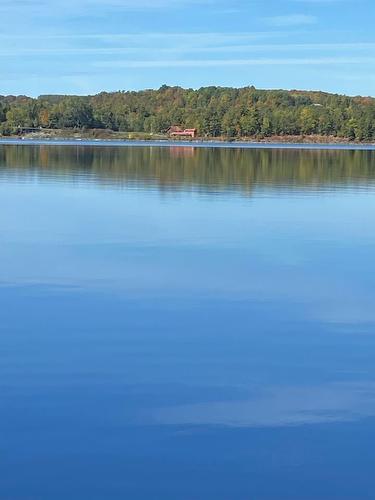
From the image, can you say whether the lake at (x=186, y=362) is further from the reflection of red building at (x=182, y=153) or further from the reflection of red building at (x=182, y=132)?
the reflection of red building at (x=182, y=132)

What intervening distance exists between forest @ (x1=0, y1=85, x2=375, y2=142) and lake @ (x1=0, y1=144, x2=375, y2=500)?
12371 cm

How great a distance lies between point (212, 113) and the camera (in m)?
146

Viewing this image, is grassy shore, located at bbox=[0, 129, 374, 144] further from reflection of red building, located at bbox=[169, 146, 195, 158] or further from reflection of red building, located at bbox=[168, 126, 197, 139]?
reflection of red building, located at bbox=[169, 146, 195, 158]

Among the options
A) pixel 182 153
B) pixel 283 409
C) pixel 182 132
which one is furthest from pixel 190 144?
pixel 283 409

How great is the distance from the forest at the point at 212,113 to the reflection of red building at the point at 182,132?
872mm

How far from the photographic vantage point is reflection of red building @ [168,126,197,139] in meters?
149

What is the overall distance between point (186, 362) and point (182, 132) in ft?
469

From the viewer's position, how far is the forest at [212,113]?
142 meters

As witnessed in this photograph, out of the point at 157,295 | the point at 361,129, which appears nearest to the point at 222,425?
the point at 157,295

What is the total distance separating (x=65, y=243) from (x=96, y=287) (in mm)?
4404

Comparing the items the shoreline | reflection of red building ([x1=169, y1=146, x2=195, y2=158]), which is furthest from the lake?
the shoreline

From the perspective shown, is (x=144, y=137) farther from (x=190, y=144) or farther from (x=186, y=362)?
(x=186, y=362)

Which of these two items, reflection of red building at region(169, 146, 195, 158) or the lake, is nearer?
the lake

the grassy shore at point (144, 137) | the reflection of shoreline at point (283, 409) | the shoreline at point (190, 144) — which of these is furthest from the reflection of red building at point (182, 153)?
the grassy shore at point (144, 137)
